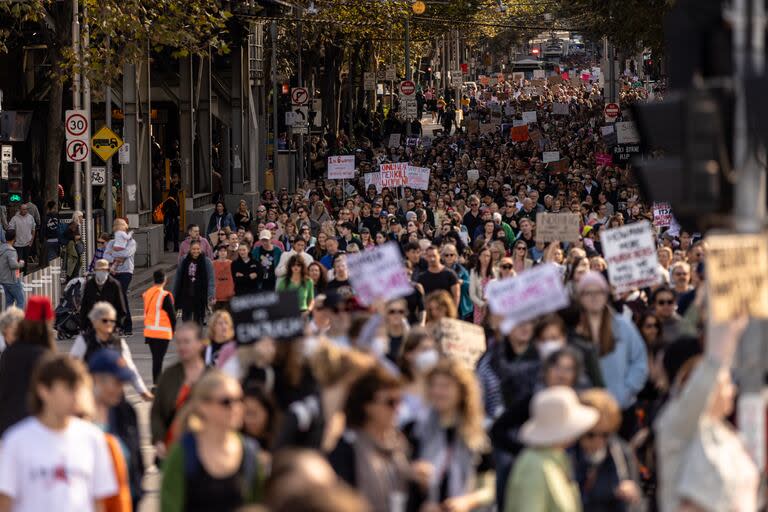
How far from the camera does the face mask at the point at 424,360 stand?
8539mm

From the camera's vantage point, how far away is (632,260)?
1455 cm

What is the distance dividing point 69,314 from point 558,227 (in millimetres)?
6525

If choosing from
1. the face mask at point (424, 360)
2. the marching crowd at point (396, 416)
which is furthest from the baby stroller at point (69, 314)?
the face mask at point (424, 360)

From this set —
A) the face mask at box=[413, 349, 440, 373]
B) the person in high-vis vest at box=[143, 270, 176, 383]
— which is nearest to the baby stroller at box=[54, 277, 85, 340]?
the person in high-vis vest at box=[143, 270, 176, 383]

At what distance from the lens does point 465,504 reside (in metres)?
7.12

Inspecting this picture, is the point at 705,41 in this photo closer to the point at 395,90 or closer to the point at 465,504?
the point at 465,504

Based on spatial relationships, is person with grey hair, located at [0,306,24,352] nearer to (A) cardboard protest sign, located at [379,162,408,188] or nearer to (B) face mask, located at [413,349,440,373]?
(B) face mask, located at [413,349,440,373]

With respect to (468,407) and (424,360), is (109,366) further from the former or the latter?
(468,407)

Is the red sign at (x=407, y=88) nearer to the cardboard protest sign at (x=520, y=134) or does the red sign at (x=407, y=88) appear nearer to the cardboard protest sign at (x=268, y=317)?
the cardboard protest sign at (x=520, y=134)

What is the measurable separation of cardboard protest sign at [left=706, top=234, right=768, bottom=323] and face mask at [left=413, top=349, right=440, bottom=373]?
6.73 feet

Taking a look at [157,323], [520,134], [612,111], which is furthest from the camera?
[520,134]

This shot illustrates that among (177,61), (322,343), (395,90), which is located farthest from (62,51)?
(395,90)

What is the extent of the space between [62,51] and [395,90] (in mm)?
80185

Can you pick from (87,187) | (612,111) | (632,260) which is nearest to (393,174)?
(87,187)
